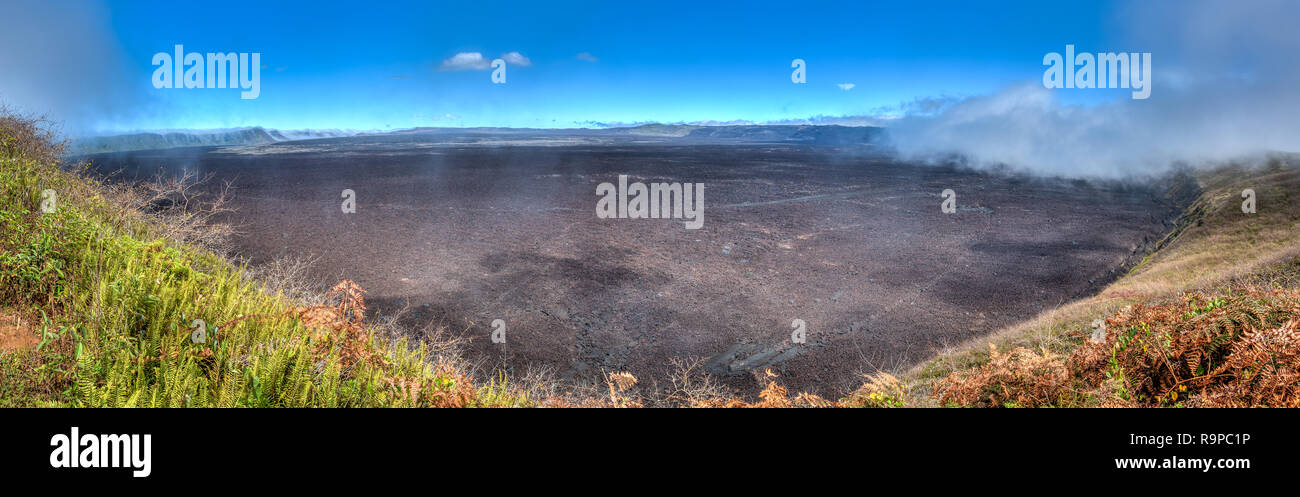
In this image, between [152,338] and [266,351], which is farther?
[152,338]

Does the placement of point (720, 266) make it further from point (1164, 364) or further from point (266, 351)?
point (266, 351)

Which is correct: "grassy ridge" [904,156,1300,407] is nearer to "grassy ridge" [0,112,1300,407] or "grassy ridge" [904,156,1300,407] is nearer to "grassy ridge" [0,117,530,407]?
"grassy ridge" [0,112,1300,407]

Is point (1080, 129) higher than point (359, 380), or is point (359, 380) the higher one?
point (1080, 129)

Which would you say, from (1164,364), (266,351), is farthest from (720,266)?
(266,351)

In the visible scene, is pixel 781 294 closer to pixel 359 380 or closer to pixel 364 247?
pixel 359 380

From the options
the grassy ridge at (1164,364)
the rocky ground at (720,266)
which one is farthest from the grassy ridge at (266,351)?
the rocky ground at (720,266)

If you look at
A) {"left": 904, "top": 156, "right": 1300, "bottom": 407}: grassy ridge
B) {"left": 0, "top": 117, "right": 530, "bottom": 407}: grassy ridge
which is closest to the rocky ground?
{"left": 904, "top": 156, "right": 1300, "bottom": 407}: grassy ridge

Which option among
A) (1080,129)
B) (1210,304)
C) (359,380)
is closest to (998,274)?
(1210,304)

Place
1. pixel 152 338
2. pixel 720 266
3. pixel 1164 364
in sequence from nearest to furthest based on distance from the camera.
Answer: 1. pixel 1164 364
2. pixel 152 338
3. pixel 720 266
